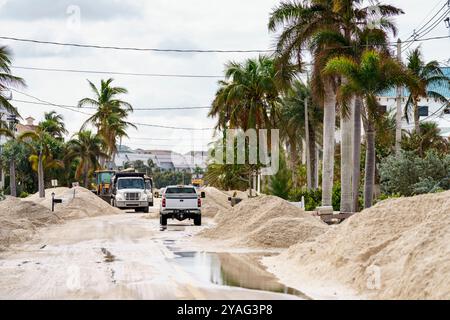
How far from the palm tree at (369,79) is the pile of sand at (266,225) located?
5361mm

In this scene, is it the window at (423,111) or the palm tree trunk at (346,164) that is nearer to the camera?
the palm tree trunk at (346,164)

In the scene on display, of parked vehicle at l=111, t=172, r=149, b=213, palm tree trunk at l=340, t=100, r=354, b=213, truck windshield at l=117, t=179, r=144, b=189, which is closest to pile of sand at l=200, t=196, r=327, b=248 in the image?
palm tree trunk at l=340, t=100, r=354, b=213

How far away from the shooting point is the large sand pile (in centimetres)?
1148

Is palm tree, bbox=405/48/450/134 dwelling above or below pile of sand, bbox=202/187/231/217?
above

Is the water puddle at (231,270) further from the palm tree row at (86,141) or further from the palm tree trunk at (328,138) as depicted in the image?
the palm tree row at (86,141)

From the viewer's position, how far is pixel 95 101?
78750 millimetres

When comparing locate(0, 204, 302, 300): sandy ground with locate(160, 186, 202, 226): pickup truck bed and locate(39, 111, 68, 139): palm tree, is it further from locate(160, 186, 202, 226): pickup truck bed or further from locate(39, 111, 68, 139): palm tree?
locate(39, 111, 68, 139): palm tree

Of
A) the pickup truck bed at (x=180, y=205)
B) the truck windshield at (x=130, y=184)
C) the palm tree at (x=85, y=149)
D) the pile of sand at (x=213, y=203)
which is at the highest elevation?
the palm tree at (x=85, y=149)

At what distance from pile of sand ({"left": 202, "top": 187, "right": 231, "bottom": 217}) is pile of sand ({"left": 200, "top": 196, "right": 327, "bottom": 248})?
1653 cm

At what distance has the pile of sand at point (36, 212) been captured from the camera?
28.1 metres

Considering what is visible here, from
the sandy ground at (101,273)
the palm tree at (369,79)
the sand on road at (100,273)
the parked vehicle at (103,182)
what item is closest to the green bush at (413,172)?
the palm tree at (369,79)

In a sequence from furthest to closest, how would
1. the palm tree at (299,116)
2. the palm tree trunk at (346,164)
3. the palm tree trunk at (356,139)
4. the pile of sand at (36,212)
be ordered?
the palm tree at (299,116), the palm tree trunk at (346,164), the palm tree trunk at (356,139), the pile of sand at (36,212)

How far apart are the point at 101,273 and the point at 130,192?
122 ft

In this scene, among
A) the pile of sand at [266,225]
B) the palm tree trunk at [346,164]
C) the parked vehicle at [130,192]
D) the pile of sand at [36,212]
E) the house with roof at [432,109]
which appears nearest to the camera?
the pile of sand at [266,225]
